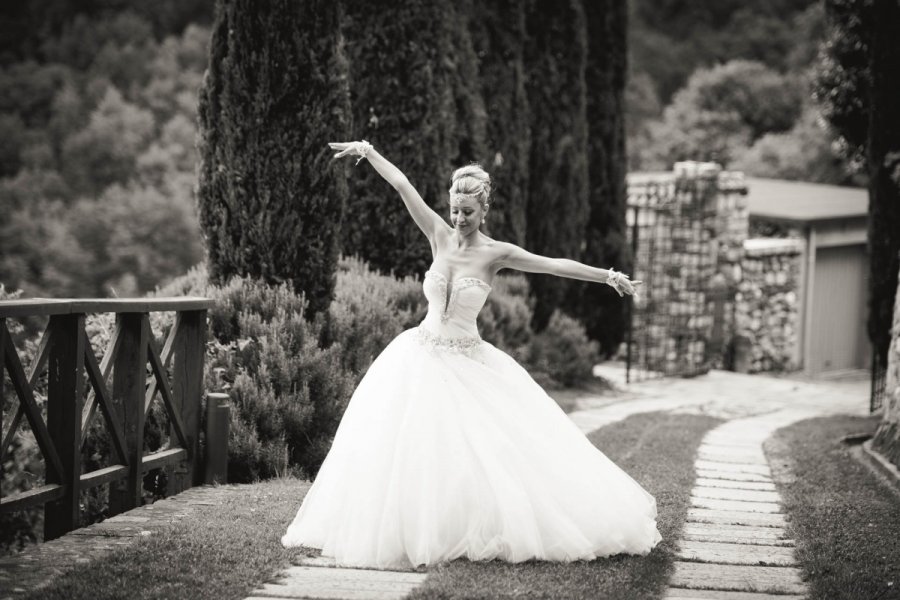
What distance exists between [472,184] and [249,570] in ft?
7.43

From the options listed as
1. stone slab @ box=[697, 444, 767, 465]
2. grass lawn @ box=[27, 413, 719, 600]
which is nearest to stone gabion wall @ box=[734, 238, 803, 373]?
stone slab @ box=[697, 444, 767, 465]

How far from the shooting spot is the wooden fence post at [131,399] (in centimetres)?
605

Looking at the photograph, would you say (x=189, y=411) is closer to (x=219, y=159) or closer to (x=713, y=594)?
(x=219, y=159)

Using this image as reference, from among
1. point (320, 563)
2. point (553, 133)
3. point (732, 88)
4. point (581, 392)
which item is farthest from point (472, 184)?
point (732, 88)

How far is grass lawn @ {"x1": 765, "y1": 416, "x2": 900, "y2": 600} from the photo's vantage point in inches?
195

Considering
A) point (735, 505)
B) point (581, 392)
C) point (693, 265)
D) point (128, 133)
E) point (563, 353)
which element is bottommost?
point (581, 392)

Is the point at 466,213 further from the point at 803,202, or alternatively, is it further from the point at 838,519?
the point at 803,202

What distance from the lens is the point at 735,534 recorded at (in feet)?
19.2

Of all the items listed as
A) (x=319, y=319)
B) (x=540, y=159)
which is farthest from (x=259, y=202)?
(x=540, y=159)

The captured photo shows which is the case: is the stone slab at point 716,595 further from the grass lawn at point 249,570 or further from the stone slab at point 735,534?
the stone slab at point 735,534

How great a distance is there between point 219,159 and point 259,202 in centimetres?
49

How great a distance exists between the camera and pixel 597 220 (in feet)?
53.3

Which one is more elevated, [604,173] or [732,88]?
[732,88]

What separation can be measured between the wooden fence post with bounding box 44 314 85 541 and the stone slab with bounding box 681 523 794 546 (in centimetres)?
330
